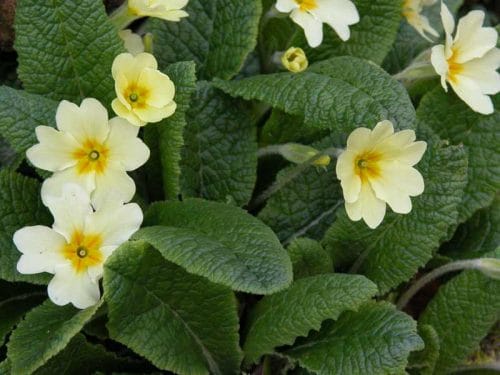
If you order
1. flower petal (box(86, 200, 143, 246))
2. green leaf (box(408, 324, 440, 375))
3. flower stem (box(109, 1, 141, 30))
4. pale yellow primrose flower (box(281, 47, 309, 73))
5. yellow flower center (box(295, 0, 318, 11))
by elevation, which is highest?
yellow flower center (box(295, 0, 318, 11))

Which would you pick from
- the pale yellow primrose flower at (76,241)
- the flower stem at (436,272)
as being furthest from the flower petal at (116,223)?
the flower stem at (436,272)

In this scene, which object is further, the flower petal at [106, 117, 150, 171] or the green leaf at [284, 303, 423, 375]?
the flower petal at [106, 117, 150, 171]

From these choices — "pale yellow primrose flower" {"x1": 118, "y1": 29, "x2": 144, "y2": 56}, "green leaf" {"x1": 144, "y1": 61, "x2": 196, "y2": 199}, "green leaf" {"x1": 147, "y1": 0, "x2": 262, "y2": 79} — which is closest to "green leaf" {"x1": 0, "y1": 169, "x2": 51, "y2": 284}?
"green leaf" {"x1": 144, "y1": 61, "x2": 196, "y2": 199}

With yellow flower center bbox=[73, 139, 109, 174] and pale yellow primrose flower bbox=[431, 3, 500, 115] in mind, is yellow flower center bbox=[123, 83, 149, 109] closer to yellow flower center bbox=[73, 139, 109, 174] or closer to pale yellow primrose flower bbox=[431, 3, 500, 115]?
yellow flower center bbox=[73, 139, 109, 174]

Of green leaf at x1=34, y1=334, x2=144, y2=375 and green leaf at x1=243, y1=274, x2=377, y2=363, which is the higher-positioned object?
green leaf at x1=243, y1=274, x2=377, y2=363

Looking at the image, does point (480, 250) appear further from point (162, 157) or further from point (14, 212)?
point (14, 212)

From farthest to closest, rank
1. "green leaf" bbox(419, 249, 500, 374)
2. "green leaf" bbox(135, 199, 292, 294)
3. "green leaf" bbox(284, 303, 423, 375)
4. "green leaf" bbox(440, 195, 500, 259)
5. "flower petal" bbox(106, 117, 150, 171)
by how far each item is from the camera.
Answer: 1. "green leaf" bbox(440, 195, 500, 259)
2. "green leaf" bbox(419, 249, 500, 374)
3. "flower petal" bbox(106, 117, 150, 171)
4. "green leaf" bbox(284, 303, 423, 375)
5. "green leaf" bbox(135, 199, 292, 294)
